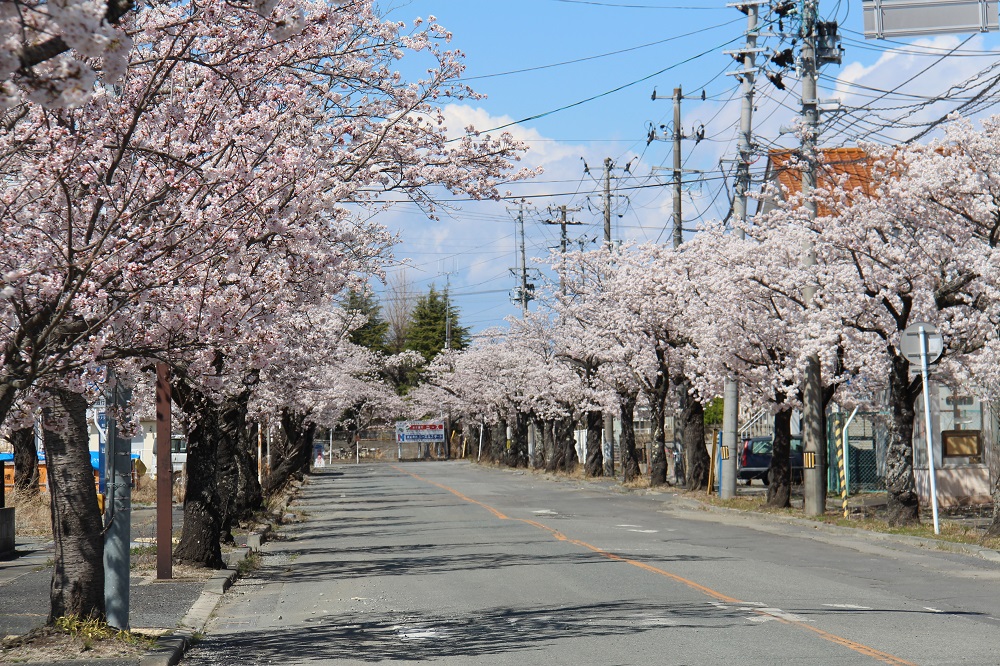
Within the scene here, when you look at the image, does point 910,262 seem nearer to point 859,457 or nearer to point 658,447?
point 859,457

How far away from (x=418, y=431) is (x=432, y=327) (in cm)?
1697

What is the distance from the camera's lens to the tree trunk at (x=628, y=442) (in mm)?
43875

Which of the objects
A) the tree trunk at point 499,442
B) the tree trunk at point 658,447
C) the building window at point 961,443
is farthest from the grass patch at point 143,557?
the tree trunk at point 499,442

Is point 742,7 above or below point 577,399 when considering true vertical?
above

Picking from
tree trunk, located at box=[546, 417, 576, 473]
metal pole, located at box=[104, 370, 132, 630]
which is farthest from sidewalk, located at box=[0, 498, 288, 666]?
tree trunk, located at box=[546, 417, 576, 473]

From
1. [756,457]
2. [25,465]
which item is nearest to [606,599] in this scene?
[25,465]

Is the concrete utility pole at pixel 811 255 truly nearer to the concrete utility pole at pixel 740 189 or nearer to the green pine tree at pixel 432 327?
the concrete utility pole at pixel 740 189

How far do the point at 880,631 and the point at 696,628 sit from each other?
1652mm

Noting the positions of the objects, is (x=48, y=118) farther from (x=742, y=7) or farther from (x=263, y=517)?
(x=742, y=7)

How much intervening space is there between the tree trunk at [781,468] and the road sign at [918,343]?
7.88 meters

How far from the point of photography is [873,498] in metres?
32.1

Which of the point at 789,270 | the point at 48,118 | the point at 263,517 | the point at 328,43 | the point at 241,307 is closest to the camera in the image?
the point at 48,118

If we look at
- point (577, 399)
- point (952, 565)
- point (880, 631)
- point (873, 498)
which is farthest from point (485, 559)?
point (577, 399)

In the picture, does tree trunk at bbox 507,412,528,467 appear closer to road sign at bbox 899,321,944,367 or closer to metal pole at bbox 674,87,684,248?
metal pole at bbox 674,87,684,248
